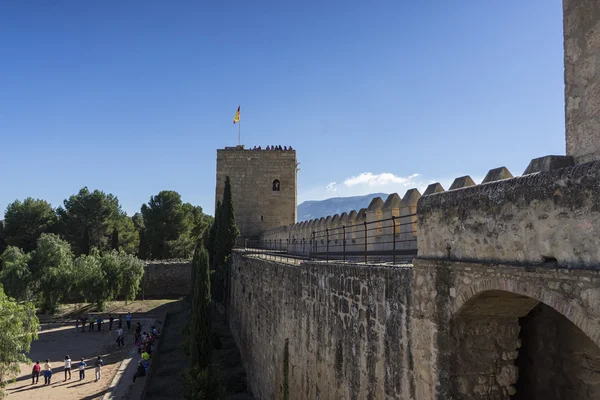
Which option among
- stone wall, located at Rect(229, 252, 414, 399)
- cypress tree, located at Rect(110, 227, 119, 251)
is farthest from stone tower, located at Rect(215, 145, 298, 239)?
cypress tree, located at Rect(110, 227, 119, 251)

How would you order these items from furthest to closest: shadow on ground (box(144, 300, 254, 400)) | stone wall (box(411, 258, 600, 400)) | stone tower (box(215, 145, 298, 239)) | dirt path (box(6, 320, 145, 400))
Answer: stone tower (box(215, 145, 298, 239))
dirt path (box(6, 320, 145, 400))
shadow on ground (box(144, 300, 254, 400))
stone wall (box(411, 258, 600, 400))

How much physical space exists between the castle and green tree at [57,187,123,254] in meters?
42.1

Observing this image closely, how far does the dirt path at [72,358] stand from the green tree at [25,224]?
1979 cm

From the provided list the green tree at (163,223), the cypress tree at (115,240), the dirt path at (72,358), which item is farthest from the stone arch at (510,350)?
the cypress tree at (115,240)

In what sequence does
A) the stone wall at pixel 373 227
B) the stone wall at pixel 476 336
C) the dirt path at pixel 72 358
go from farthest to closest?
the dirt path at pixel 72 358 < the stone wall at pixel 373 227 < the stone wall at pixel 476 336

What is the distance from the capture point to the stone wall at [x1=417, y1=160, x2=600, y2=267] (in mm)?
2748

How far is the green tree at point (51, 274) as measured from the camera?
87.7ft

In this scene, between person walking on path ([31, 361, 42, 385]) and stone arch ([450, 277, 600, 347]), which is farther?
person walking on path ([31, 361, 42, 385])

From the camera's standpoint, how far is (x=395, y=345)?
484 cm

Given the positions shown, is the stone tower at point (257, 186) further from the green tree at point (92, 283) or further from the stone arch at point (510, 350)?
the stone arch at point (510, 350)

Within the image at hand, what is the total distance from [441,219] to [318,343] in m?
4.01

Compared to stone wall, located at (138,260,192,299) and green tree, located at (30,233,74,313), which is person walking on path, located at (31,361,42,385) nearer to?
green tree, located at (30,233,74,313)

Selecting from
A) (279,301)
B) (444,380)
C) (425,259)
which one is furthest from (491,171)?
(279,301)

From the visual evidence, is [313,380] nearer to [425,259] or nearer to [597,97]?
[425,259]
